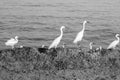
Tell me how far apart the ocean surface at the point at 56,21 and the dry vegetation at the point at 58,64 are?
15.1 metres

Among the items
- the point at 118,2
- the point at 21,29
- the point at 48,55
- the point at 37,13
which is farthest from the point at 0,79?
the point at 118,2

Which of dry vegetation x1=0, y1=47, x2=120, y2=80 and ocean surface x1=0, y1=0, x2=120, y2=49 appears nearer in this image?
dry vegetation x1=0, y1=47, x2=120, y2=80

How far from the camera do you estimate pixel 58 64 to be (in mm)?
10344

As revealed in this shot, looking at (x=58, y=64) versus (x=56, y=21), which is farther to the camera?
(x=56, y=21)

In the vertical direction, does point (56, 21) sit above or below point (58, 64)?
above

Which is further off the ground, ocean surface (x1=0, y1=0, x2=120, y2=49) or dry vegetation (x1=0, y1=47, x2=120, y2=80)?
ocean surface (x1=0, y1=0, x2=120, y2=49)

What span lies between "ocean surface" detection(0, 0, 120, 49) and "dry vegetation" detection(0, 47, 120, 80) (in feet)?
49.5

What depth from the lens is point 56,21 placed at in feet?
121

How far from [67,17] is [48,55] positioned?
29555mm

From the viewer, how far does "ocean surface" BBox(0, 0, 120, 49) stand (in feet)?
94.7

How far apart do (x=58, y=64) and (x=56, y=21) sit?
26648 millimetres

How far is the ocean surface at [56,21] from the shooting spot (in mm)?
28875

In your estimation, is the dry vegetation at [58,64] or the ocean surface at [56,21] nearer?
the dry vegetation at [58,64]

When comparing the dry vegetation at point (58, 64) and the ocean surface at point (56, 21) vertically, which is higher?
the ocean surface at point (56, 21)
